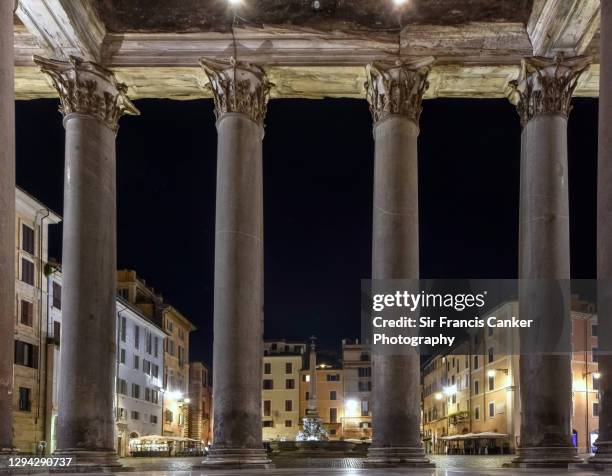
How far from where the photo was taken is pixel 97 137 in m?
27.9

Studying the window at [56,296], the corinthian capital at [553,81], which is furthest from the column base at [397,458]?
the window at [56,296]

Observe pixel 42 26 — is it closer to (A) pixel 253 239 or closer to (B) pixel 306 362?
(A) pixel 253 239

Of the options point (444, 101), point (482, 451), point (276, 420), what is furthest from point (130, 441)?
point (276, 420)

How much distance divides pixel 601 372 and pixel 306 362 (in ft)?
438

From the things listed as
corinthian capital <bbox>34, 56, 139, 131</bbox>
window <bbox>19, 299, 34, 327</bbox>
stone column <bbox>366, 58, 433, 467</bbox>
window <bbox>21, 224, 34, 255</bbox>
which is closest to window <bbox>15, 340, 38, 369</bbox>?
window <bbox>19, 299, 34, 327</bbox>

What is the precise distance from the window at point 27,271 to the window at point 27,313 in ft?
4.99

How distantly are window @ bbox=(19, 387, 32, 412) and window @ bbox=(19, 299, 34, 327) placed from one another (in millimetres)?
4534

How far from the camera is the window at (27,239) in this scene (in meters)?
63.2

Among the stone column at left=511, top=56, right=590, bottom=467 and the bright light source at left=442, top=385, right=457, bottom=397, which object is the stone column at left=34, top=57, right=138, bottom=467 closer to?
the stone column at left=511, top=56, right=590, bottom=467

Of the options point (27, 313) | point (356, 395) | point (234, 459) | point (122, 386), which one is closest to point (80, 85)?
point (234, 459)

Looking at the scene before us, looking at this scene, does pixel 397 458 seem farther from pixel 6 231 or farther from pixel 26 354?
pixel 26 354

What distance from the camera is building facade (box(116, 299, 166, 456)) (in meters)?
79.6

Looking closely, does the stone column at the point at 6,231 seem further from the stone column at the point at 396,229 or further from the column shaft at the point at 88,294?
the stone column at the point at 396,229

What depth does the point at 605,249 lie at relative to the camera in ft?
60.6
